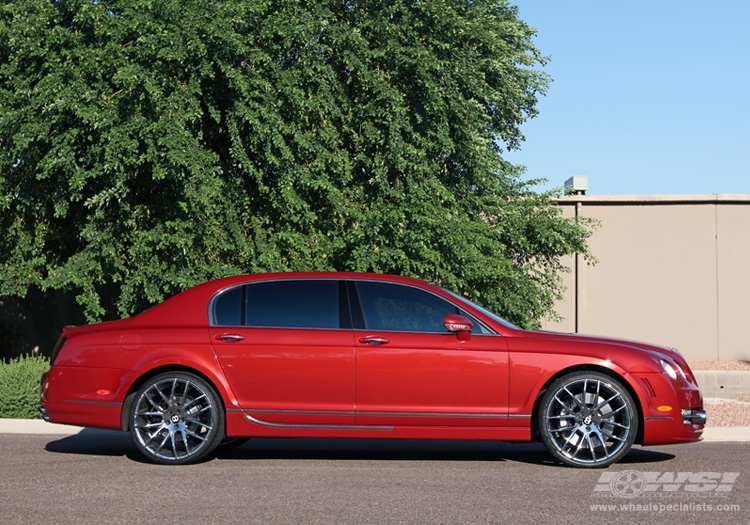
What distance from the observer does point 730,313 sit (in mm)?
21734

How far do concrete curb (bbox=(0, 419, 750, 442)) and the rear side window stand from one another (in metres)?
2.88

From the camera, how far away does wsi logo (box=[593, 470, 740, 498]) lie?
779 centimetres

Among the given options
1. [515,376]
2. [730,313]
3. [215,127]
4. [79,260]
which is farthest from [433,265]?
[730,313]

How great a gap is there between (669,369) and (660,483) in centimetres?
127

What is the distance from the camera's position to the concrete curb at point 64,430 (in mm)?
11273

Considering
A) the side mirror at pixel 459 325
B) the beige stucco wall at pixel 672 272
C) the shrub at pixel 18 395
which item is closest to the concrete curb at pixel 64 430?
the shrub at pixel 18 395

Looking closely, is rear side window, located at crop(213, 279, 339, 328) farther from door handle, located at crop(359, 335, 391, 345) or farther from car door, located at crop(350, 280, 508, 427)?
car door, located at crop(350, 280, 508, 427)

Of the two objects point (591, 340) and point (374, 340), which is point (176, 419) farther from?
point (591, 340)

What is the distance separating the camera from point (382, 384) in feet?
29.5

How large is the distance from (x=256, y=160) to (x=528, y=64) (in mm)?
13015

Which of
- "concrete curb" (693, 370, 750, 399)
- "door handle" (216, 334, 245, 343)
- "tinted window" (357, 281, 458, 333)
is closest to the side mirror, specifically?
"tinted window" (357, 281, 458, 333)

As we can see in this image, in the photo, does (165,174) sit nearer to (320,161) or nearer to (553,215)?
(320,161)

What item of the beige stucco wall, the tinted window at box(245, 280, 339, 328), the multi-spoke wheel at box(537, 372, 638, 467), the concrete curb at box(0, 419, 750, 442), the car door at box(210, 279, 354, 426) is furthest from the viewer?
the beige stucco wall

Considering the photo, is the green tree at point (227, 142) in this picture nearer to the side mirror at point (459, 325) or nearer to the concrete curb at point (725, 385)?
the concrete curb at point (725, 385)
